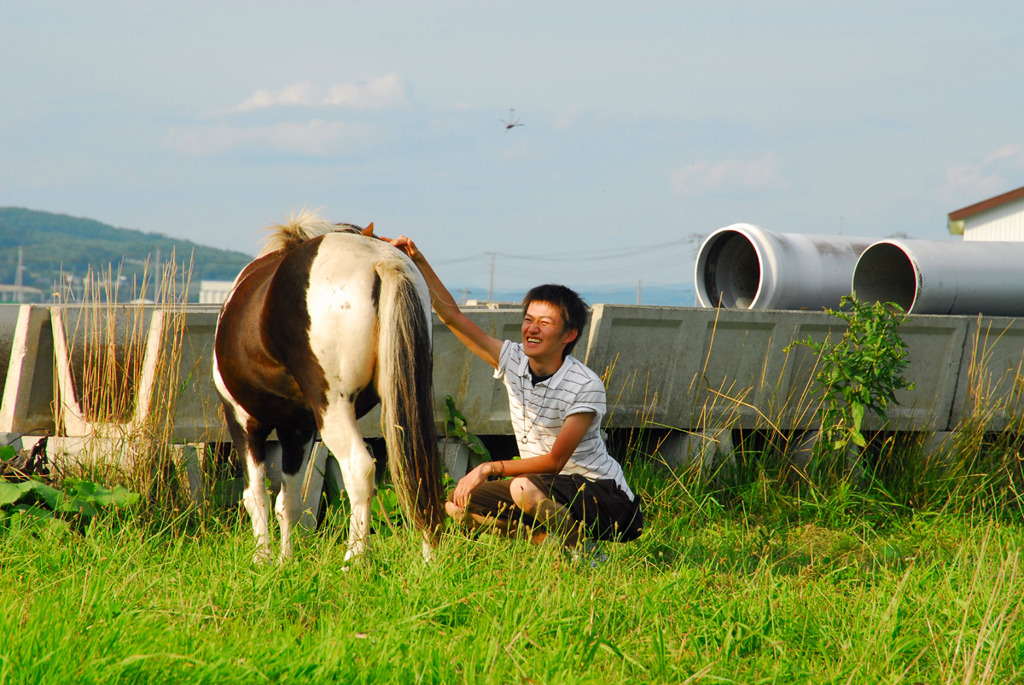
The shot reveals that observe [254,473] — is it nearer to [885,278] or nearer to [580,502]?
[580,502]

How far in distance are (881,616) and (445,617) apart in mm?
1641

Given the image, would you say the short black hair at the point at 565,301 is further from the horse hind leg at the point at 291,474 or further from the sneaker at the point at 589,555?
the horse hind leg at the point at 291,474

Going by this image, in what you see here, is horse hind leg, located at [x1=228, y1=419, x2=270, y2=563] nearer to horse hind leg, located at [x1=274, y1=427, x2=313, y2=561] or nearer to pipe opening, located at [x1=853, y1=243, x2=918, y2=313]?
horse hind leg, located at [x1=274, y1=427, x2=313, y2=561]

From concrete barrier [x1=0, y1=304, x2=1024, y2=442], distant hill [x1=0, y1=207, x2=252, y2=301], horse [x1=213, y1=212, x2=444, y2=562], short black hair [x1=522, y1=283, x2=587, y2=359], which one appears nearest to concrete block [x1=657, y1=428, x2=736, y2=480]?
concrete barrier [x1=0, y1=304, x2=1024, y2=442]

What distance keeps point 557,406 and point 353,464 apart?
0.92 meters

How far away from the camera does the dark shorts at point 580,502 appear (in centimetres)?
414

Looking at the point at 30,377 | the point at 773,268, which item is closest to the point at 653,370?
the point at 773,268

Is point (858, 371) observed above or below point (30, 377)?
above

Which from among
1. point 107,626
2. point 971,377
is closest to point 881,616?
point 107,626

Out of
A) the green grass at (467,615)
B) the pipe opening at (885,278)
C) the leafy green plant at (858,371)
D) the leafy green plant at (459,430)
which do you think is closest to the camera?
the green grass at (467,615)

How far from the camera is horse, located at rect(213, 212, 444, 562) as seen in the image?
3812 millimetres

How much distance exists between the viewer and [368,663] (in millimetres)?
2766

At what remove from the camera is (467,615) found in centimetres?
330

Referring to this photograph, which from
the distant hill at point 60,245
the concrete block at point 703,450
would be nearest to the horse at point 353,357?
the concrete block at point 703,450
